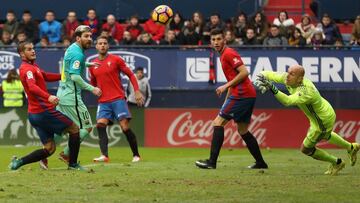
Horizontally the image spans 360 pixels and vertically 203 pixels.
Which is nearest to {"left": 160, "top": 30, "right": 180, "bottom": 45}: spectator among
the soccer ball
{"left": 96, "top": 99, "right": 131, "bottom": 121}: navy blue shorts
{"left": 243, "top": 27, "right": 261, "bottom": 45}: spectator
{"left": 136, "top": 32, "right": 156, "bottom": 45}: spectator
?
{"left": 136, "top": 32, "right": 156, "bottom": 45}: spectator


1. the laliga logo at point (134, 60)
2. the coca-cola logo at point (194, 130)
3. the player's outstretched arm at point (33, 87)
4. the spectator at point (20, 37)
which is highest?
the player's outstretched arm at point (33, 87)

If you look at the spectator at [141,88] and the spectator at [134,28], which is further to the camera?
the spectator at [134,28]

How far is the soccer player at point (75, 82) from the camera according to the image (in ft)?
52.8

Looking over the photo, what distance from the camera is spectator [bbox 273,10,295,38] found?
25477 millimetres

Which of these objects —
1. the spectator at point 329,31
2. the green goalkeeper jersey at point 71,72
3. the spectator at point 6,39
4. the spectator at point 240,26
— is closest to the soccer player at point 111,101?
the green goalkeeper jersey at point 71,72

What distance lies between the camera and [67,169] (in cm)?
1547

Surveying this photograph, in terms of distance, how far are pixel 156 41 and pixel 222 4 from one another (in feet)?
13.3

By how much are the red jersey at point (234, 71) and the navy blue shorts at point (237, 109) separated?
79mm

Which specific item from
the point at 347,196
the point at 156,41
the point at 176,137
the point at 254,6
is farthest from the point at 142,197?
the point at 254,6

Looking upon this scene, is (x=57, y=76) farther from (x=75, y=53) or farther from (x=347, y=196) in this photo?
(x=347, y=196)

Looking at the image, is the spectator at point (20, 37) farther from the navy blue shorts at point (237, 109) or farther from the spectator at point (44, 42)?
the navy blue shorts at point (237, 109)

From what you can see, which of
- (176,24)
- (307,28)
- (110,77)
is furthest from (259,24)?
(110,77)

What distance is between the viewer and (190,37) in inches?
1000

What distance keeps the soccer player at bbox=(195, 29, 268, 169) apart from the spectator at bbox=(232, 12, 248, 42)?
33.5 feet
